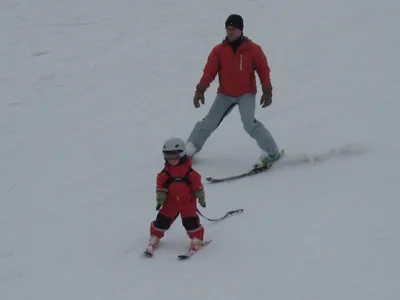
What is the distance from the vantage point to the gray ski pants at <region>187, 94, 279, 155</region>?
7.43 m

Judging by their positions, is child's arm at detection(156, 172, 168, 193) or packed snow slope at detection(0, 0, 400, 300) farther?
child's arm at detection(156, 172, 168, 193)

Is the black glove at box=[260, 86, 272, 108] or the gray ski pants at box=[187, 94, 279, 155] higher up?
the black glove at box=[260, 86, 272, 108]

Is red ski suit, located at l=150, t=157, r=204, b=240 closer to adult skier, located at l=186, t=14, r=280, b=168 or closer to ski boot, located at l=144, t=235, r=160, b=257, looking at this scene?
ski boot, located at l=144, t=235, r=160, b=257

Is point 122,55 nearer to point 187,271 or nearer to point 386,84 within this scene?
point 386,84

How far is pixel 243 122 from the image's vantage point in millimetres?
7520

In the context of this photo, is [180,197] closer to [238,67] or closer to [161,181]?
[161,181]

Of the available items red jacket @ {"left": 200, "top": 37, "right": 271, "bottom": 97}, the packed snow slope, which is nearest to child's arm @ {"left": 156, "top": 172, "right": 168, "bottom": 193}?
the packed snow slope

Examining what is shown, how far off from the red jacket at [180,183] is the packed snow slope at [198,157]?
0.55 metres

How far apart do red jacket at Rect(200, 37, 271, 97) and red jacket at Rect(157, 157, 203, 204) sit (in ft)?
6.59

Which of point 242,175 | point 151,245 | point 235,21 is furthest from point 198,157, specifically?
point 151,245

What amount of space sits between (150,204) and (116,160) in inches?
62.1

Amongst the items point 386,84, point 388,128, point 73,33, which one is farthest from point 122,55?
point 388,128

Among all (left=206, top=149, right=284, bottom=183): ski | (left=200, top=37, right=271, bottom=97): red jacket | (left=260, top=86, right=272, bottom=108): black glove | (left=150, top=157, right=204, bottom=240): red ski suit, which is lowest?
(left=206, top=149, right=284, bottom=183): ski

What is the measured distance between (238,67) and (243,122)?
0.70 meters
